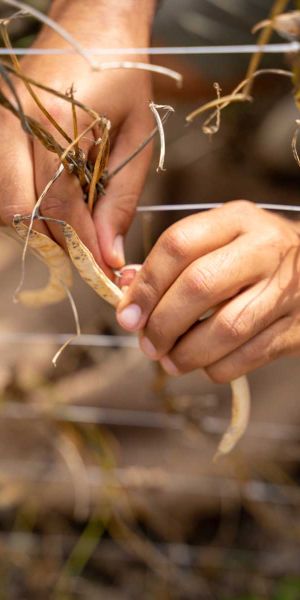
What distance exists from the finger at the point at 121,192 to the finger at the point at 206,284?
0.21 ft

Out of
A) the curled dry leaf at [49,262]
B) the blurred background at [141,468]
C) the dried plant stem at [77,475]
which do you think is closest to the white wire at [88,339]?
the blurred background at [141,468]

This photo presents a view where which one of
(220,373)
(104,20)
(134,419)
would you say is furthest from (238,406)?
(134,419)

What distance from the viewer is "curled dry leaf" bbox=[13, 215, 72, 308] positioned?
542mm

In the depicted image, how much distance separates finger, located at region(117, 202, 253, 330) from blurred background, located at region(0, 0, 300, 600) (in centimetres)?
39

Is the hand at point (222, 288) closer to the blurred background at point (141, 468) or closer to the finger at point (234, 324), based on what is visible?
the finger at point (234, 324)

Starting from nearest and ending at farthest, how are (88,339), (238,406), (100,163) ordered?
(100,163), (238,406), (88,339)

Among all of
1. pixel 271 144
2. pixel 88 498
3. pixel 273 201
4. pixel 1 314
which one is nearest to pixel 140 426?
pixel 88 498

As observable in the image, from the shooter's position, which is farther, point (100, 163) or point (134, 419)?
point (134, 419)

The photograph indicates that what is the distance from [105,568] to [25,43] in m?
0.80

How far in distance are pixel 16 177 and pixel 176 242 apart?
0.14 meters

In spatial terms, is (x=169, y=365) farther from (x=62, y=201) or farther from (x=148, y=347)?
(x=62, y=201)

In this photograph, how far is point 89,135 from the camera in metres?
0.57

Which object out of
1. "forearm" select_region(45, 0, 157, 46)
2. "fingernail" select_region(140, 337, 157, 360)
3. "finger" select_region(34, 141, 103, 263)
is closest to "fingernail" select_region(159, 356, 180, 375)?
"fingernail" select_region(140, 337, 157, 360)

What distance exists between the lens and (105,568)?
107 centimetres
